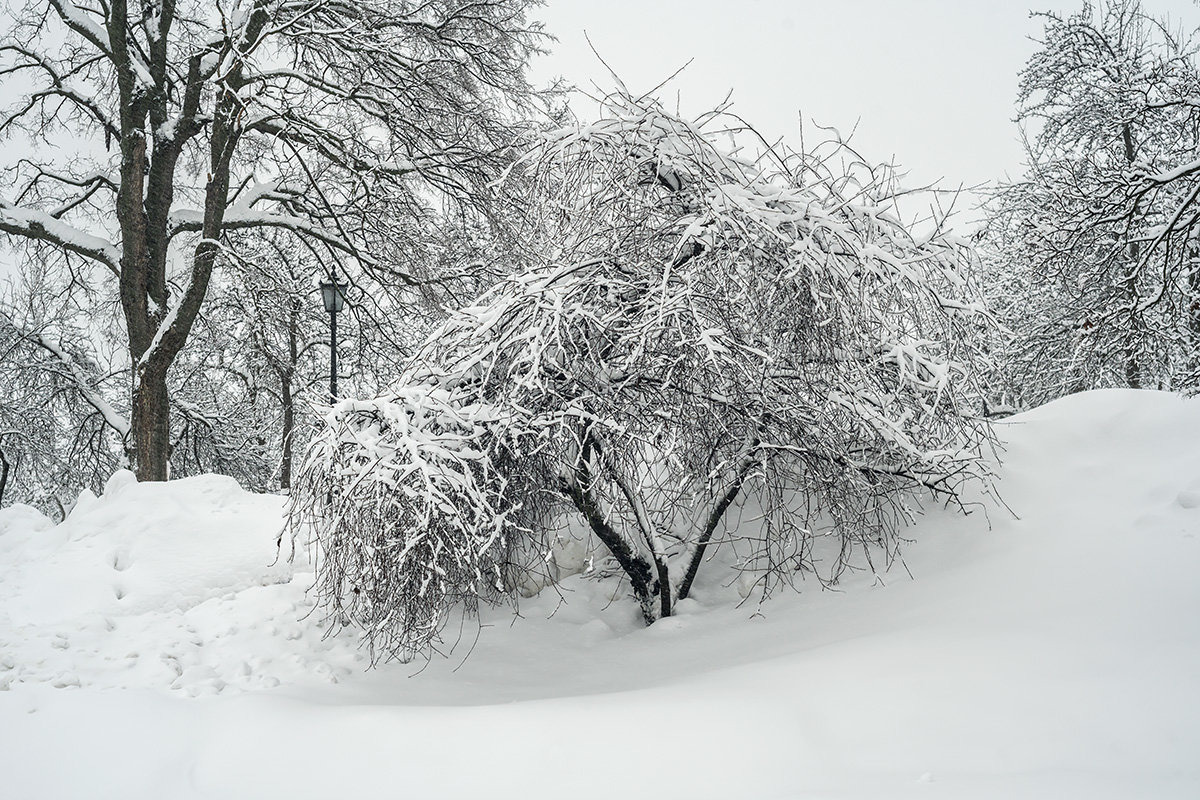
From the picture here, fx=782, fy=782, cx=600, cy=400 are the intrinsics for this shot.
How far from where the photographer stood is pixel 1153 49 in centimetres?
1224

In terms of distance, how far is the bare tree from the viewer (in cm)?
854

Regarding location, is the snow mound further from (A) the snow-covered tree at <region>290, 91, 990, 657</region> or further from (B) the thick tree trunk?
(B) the thick tree trunk

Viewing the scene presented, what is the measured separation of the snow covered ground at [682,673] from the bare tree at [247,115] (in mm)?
3796

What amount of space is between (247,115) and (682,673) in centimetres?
732

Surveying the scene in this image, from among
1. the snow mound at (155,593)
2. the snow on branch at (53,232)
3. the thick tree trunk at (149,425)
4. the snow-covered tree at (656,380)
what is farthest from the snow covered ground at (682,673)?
the snow on branch at (53,232)

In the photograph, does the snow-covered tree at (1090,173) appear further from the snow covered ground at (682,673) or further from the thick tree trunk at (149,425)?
the thick tree trunk at (149,425)

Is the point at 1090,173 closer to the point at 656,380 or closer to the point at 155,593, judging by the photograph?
the point at 656,380

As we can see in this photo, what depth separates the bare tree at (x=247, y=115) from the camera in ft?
28.0

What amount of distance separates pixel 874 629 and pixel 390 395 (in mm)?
3132

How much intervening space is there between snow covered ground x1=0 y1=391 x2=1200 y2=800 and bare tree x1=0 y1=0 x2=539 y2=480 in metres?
3.80

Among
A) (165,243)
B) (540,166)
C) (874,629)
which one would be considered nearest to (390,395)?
(540,166)

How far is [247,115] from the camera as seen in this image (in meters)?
8.32

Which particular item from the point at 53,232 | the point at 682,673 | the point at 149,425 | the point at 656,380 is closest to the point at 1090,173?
the point at 656,380

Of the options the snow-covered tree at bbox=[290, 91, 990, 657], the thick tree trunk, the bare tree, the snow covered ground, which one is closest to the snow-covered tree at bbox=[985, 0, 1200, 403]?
the snow covered ground
